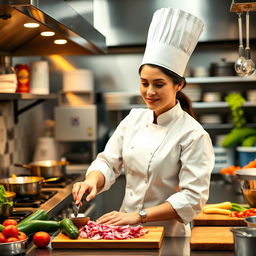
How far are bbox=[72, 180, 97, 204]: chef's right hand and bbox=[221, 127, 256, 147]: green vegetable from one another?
83.3 inches

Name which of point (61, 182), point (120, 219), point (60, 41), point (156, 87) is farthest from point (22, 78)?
point (120, 219)

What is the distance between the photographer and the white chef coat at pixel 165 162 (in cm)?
212

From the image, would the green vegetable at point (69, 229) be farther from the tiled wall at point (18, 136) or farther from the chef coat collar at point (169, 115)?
the tiled wall at point (18, 136)

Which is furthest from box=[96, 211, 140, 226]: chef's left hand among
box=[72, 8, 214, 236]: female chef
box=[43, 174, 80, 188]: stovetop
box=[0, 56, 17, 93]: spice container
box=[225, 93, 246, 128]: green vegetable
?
box=[225, 93, 246, 128]: green vegetable

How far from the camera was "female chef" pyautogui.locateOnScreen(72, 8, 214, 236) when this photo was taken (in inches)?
83.1

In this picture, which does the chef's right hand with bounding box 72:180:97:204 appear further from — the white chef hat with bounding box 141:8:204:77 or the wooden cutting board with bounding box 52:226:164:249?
the white chef hat with bounding box 141:8:204:77

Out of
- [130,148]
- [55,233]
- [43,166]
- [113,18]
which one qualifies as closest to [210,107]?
[113,18]

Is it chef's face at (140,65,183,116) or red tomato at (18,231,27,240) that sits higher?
chef's face at (140,65,183,116)

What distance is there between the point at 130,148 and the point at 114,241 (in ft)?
A: 1.74

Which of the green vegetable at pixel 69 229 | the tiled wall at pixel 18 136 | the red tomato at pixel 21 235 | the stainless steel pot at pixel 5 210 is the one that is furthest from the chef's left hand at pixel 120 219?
the tiled wall at pixel 18 136

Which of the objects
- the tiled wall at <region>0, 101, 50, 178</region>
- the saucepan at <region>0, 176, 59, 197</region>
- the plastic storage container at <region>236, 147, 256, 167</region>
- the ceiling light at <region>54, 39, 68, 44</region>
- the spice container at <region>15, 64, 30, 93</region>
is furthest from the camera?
the plastic storage container at <region>236, 147, 256, 167</region>

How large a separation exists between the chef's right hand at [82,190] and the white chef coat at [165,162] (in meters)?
0.16

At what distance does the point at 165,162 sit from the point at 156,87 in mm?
298

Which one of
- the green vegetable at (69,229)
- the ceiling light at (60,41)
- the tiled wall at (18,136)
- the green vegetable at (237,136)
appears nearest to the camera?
the green vegetable at (69,229)
